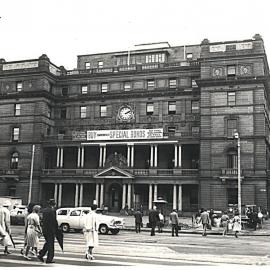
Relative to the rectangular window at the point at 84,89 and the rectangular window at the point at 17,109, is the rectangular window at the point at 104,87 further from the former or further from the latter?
the rectangular window at the point at 17,109

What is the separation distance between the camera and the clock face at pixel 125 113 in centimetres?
5516

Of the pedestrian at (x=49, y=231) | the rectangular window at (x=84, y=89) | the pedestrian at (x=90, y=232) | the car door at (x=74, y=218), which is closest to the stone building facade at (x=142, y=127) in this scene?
the rectangular window at (x=84, y=89)

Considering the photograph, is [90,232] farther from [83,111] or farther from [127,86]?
[83,111]

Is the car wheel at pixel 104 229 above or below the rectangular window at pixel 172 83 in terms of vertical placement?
below

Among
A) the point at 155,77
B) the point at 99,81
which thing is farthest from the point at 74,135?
the point at 155,77

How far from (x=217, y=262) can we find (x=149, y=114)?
4177cm

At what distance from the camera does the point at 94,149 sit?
184 ft

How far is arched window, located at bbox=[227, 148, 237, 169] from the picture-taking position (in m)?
46.5

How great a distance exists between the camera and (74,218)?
27047mm

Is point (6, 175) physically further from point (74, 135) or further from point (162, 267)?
point (162, 267)

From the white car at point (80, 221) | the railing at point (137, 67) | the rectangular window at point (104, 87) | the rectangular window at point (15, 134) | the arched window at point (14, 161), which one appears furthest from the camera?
the rectangular window at point (104, 87)

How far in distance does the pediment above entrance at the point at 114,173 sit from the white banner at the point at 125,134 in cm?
408

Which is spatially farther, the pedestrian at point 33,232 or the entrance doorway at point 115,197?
the entrance doorway at point 115,197

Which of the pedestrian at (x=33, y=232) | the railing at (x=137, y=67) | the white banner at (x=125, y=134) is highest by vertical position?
the railing at (x=137, y=67)
